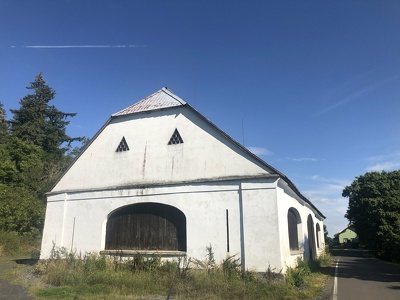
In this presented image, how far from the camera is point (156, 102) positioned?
15328 mm

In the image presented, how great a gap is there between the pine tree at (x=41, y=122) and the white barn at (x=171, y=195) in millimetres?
27929

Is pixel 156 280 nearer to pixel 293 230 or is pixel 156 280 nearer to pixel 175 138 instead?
pixel 175 138

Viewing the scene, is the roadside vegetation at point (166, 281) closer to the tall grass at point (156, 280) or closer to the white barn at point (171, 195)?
the tall grass at point (156, 280)

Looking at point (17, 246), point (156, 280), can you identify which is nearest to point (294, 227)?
point (156, 280)

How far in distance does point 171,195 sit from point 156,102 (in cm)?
469

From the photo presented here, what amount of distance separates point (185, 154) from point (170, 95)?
10.7 feet

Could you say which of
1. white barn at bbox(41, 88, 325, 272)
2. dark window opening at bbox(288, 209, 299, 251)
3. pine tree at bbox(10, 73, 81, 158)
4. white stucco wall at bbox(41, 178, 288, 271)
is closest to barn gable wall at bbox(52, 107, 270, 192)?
white barn at bbox(41, 88, 325, 272)

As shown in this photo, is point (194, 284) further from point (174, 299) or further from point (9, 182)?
point (9, 182)

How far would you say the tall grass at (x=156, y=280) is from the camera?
9.97 metres

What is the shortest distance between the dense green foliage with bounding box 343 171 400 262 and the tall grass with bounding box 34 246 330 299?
19.3m

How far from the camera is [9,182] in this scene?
34.3 meters

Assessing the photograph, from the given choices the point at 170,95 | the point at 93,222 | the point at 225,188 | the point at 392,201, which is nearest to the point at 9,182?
the point at 93,222

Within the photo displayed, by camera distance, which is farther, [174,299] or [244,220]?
[244,220]

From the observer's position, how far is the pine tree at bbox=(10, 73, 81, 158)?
4125cm
